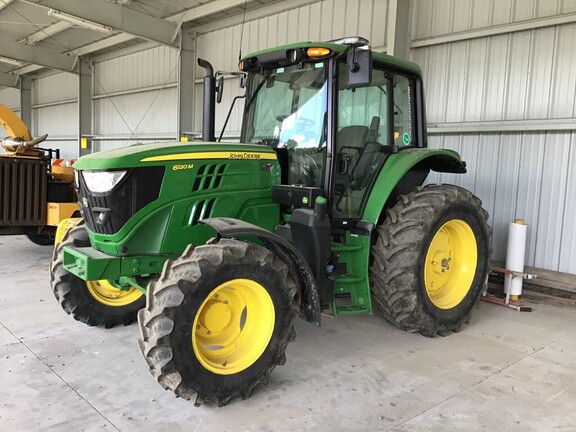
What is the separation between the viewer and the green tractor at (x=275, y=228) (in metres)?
3.01

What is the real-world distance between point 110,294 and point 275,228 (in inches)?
65.2

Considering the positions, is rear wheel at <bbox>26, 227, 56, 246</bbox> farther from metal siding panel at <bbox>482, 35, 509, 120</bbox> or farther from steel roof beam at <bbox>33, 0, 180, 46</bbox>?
metal siding panel at <bbox>482, 35, 509, 120</bbox>

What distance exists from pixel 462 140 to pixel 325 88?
12.1ft

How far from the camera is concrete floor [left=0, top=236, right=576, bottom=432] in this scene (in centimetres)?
291

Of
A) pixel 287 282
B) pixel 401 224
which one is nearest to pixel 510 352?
Answer: pixel 401 224

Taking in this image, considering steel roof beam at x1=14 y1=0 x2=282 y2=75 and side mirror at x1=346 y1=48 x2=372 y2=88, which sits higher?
steel roof beam at x1=14 y1=0 x2=282 y2=75

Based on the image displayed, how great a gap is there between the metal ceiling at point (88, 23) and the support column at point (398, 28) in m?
3.30

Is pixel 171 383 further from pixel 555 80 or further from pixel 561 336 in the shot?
pixel 555 80

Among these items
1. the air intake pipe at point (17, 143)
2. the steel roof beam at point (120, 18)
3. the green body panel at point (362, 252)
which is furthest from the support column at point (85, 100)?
the green body panel at point (362, 252)

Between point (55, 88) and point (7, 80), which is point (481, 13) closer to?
point (55, 88)

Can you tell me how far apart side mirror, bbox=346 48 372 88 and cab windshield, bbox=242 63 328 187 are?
335 mm

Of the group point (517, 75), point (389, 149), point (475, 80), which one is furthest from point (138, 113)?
point (389, 149)

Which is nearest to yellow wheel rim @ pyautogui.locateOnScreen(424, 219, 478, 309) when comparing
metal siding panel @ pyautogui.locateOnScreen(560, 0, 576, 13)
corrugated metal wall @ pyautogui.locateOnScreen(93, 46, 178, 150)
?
metal siding panel @ pyautogui.locateOnScreen(560, 0, 576, 13)

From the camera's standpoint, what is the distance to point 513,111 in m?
6.25
